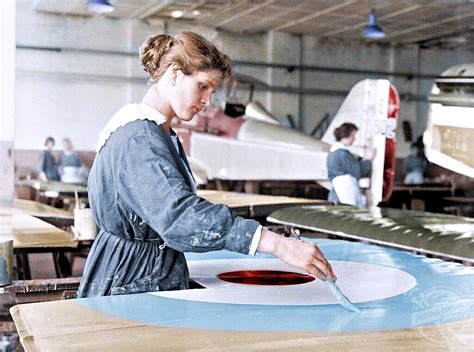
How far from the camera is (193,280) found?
1.37 metres

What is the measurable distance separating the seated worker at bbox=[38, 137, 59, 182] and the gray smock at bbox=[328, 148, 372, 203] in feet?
5.50

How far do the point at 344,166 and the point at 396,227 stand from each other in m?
2.36

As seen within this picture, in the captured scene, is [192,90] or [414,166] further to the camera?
[414,166]

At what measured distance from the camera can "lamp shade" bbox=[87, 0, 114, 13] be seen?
3.14 m

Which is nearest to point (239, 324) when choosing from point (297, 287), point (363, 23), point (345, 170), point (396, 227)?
point (297, 287)

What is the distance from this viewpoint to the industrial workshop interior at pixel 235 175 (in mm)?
1041

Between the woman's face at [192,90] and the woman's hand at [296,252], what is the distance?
28 centimetres

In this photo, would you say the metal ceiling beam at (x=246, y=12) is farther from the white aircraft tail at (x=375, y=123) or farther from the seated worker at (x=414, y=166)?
the seated worker at (x=414, y=166)

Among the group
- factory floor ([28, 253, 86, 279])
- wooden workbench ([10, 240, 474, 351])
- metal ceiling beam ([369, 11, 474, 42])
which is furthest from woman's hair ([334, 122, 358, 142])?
wooden workbench ([10, 240, 474, 351])

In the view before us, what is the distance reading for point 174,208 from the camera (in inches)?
41.0

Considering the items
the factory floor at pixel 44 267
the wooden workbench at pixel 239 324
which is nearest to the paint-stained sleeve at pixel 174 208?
the wooden workbench at pixel 239 324

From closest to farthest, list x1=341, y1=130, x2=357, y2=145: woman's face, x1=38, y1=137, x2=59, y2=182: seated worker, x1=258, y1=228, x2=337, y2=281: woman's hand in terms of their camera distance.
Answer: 1. x1=258, y1=228, x2=337, y2=281: woman's hand
2. x1=38, y1=137, x2=59, y2=182: seated worker
3. x1=341, y1=130, x2=357, y2=145: woman's face

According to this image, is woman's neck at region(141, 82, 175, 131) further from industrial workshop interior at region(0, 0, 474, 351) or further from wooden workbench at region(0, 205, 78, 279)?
wooden workbench at region(0, 205, 78, 279)

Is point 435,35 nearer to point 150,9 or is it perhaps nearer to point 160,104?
point 150,9
